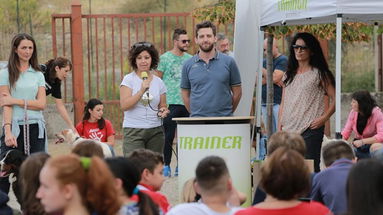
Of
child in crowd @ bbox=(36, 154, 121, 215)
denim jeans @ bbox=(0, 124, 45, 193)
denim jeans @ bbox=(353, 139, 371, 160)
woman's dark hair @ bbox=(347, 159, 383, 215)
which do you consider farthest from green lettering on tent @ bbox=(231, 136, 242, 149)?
child in crowd @ bbox=(36, 154, 121, 215)

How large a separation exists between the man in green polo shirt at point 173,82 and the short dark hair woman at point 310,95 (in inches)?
110

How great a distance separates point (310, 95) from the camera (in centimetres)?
938

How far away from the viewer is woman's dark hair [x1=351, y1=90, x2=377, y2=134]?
10391mm

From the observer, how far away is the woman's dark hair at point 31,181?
585 cm

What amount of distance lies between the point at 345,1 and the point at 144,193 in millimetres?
3565

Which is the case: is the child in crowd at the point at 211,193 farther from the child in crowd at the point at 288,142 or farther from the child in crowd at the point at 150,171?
the child in crowd at the point at 288,142

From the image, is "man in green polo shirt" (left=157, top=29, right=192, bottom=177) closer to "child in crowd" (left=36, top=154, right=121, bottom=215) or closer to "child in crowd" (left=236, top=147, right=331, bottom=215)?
"child in crowd" (left=236, top=147, right=331, bottom=215)

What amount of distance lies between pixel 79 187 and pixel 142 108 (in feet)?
17.7

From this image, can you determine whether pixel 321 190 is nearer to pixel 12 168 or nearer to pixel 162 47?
pixel 12 168

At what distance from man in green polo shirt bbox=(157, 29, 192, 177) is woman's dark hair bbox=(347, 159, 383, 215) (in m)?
7.32

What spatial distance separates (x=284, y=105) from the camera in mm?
9633

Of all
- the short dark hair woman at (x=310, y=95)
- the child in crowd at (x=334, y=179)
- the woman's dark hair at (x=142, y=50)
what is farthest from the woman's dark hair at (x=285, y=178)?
the woman's dark hair at (x=142, y=50)

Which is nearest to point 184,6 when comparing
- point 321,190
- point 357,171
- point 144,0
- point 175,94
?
point 144,0

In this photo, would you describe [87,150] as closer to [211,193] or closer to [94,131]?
[211,193]
